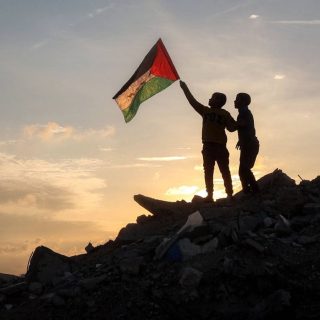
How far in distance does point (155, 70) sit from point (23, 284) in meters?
5.64

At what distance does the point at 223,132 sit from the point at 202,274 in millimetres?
4394

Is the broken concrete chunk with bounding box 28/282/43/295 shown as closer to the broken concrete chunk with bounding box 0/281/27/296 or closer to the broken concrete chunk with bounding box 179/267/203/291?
the broken concrete chunk with bounding box 0/281/27/296

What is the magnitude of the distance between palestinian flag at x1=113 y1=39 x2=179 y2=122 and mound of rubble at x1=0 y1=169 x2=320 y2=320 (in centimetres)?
315

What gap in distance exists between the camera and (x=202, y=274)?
805 centimetres

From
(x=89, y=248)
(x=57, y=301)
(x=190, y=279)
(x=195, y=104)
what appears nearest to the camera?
(x=190, y=279)

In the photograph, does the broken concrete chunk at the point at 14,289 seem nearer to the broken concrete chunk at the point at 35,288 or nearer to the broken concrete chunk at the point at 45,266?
the broken concrete chunk at the point at 35,288

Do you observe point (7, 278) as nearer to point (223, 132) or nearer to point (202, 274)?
point (202, 274)

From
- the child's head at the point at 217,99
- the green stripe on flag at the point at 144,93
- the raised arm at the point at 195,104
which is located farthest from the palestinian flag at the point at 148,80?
the child's head at the point at 217,99

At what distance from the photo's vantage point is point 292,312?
7.16 metres

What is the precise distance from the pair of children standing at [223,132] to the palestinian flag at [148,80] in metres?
0.52

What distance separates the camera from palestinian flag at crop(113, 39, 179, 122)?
12.0 metres

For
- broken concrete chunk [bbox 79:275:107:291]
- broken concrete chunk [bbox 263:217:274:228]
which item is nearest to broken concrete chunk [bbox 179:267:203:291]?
A: broken concrete chunk [bbox 79:275:107:291]

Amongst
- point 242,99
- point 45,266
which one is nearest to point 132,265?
point 45,266

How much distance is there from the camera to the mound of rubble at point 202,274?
7566mm
